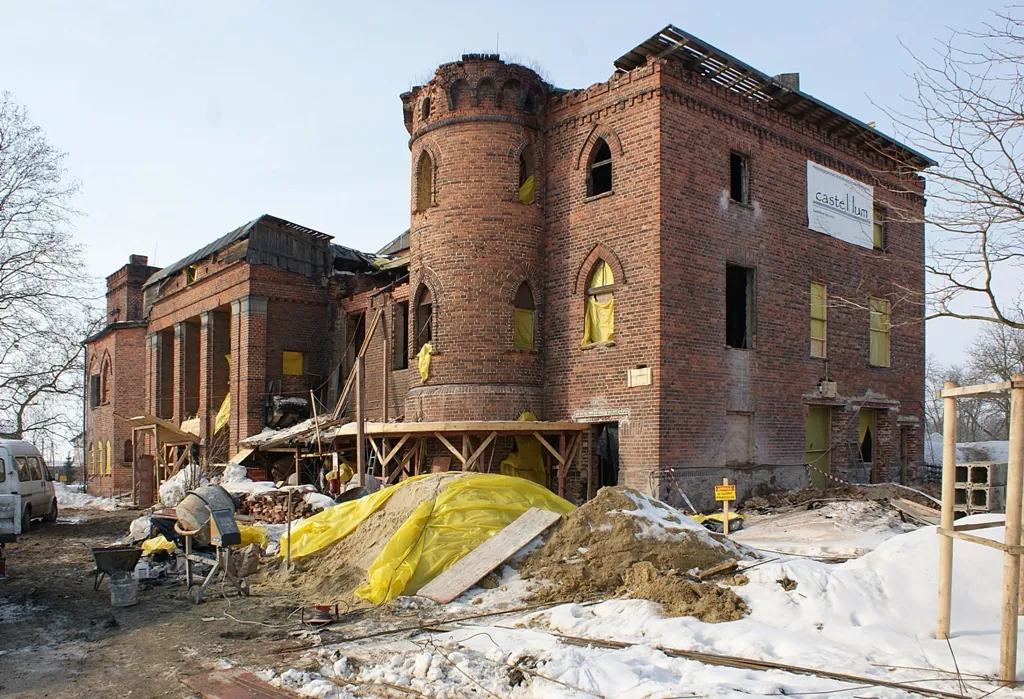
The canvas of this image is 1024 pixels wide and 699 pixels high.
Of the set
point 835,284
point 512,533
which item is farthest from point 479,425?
point 835,284

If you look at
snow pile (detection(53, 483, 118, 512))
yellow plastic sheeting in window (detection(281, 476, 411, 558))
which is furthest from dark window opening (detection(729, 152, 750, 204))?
snow pile (detection(53, 483, 118, 512))

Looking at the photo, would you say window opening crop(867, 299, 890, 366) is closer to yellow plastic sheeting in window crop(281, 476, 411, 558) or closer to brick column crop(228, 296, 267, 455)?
yellow plastic sheeting in window crop(281, 476, 411, 558)

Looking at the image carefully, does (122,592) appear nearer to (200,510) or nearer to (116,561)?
(116,561)

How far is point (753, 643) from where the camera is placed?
7.65 m

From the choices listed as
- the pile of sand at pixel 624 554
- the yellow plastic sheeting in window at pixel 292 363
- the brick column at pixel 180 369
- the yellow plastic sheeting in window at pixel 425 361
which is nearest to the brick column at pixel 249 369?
the yellow plastic sheeting in window at pixel 292 363

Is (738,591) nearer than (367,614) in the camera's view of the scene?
Yes

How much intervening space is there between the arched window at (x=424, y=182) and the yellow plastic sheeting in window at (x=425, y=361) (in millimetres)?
3463

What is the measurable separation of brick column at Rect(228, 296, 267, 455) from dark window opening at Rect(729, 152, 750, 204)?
14.6 meters

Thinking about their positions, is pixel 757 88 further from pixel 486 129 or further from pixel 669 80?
pixel 486 129

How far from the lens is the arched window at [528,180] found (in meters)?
20.0

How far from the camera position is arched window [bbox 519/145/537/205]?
20.0 metres

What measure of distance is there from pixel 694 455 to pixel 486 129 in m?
8.68

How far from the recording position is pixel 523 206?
65.3ft

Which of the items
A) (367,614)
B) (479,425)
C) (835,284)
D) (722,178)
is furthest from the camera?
(835,284)
